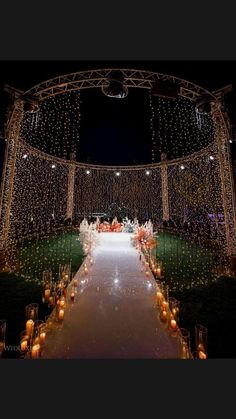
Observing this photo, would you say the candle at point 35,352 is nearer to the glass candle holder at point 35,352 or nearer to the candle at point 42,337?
the glass candle holder at point 35,352

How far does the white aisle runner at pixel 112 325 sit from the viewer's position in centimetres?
208

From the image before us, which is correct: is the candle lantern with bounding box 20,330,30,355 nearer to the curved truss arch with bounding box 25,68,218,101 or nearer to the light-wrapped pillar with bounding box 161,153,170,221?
→ the curved truss arch with bounding box 25,68,218,101

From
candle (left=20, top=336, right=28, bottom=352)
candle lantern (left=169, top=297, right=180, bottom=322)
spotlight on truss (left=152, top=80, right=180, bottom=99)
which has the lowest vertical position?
candle (left=20, top=336, right=28, bottom=352)

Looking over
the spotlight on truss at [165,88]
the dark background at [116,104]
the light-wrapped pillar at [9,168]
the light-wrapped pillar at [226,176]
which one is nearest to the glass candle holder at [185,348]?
the light-wrapped pillar at [226,176]

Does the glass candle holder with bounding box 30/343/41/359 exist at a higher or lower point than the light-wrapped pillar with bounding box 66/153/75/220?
lower

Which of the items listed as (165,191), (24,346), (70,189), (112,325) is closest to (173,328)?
(112,325)

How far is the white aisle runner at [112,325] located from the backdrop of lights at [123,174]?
3.03m

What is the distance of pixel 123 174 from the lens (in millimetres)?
16031

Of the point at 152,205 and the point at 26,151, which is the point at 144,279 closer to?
the point at 26,151

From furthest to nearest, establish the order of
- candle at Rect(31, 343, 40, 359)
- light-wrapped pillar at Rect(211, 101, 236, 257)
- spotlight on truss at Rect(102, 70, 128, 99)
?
light-wrapped pillar at Rect(211, 101, 236, 257)
spotlight on truss at Rect(102, 70, 128, 99)
candle at Rect(31, 343, 40, 359)

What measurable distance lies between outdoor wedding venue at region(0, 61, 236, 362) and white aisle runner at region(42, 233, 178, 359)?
1 cm

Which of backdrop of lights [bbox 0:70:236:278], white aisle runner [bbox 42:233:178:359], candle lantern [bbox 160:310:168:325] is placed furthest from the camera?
backdrop of lights [bbox 0:70:236:278]

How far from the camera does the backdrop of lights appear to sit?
5.65 metres

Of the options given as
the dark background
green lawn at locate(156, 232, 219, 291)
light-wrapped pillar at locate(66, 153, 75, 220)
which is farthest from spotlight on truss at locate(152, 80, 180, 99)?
light-wrapped pillar at locate(66, 153, 75, 220)
